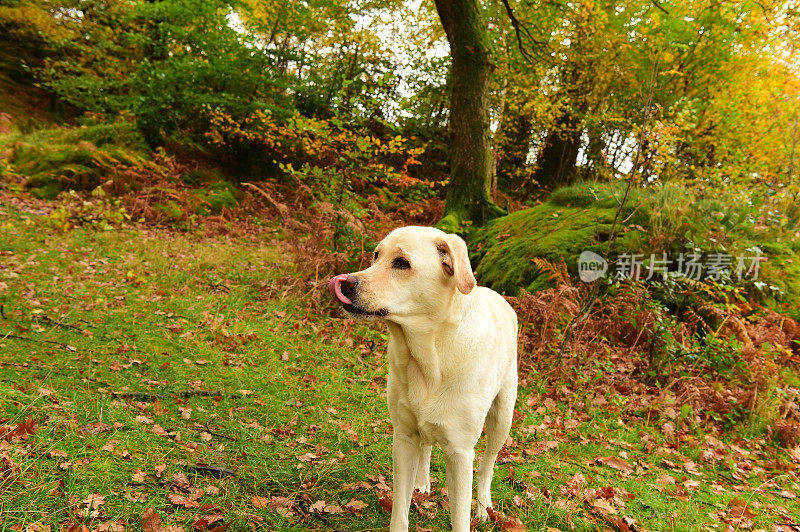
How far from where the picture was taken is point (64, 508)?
92.6 inches

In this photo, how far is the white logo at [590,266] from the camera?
6.42 metres

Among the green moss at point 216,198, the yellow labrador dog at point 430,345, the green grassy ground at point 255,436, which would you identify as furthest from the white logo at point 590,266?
the green moss at point 216,198

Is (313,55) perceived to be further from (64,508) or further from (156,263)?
(64,508)

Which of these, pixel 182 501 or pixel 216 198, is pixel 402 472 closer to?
pixel 182 501

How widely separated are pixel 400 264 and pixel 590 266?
202 inches

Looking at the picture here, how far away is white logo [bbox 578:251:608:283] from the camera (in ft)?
21.1

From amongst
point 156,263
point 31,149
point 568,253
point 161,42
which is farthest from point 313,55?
point 568,253

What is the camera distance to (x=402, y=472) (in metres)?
2.47

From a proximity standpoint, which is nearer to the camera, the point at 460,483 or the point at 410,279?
the point at 410,279

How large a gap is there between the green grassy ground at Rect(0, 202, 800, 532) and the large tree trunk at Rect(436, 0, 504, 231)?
147 inches

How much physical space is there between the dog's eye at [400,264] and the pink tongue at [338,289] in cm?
27

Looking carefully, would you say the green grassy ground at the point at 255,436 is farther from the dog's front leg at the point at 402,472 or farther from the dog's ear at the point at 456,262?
the dog's ear at the point at 456,262

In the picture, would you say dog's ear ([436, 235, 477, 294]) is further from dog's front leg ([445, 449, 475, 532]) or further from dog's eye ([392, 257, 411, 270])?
dog's front leg ([445, 449, 475, 532])

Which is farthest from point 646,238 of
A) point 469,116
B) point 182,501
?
point 182,501
